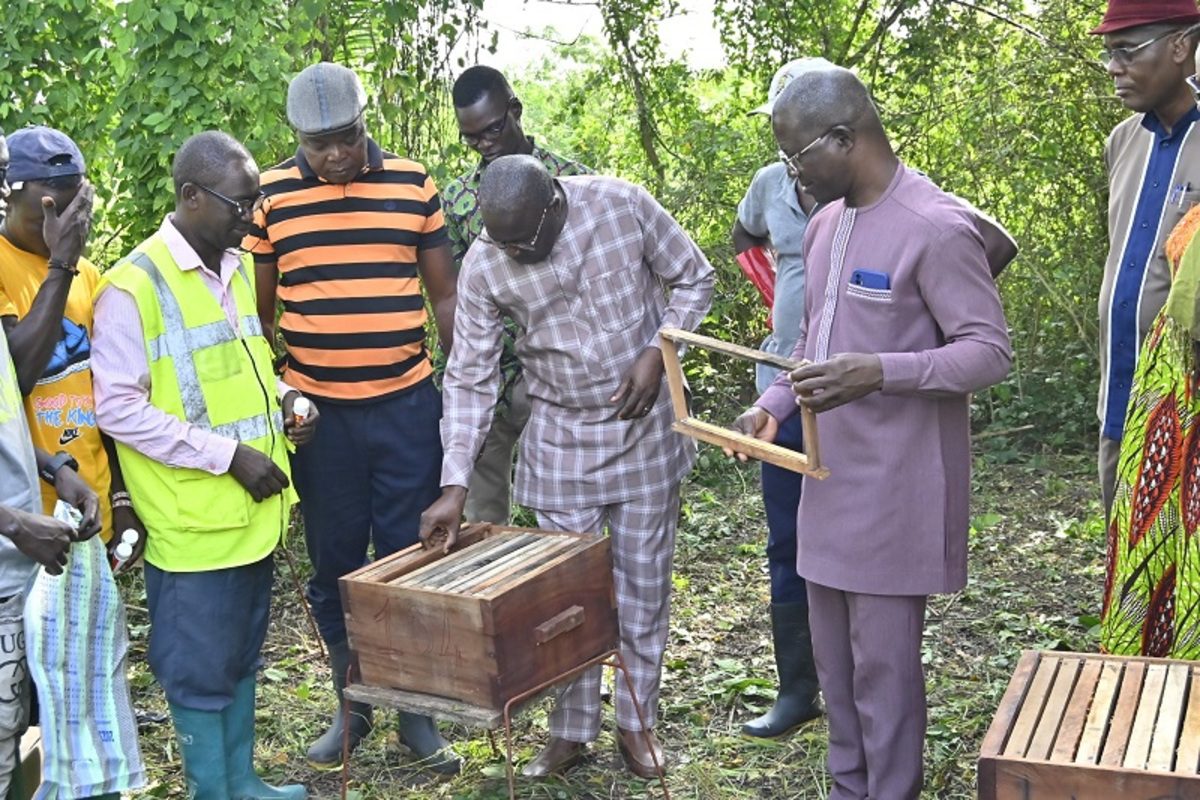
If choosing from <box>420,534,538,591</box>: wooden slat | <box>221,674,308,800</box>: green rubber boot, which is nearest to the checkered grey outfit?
<box>420,534,538,591</box>: wooden slat

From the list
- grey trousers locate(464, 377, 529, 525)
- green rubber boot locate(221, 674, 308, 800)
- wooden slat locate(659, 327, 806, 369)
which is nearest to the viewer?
wooden slat locate(659, 327, 806, 369)

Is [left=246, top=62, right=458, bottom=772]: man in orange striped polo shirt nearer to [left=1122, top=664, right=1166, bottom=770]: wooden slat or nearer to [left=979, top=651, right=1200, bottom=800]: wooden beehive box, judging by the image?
[left=979, top=651, right=1200, bottom=800]: wooden beehive box

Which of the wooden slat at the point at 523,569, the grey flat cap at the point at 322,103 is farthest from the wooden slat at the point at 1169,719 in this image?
the grey flat cap at the point at 322,103

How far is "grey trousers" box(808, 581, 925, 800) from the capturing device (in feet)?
11.5

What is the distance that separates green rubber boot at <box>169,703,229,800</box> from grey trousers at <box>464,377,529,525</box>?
4.61 feet

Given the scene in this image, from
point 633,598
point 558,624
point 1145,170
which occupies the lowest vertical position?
point 633,598

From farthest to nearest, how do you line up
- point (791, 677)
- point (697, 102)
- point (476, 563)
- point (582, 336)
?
1. point (697, 102)
2. point (791, 677)
3. point (582, 336)
4. point (476, 563)

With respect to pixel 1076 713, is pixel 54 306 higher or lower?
higher

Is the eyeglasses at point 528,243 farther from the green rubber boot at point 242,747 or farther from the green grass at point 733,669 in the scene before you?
the green grass at point 733,669

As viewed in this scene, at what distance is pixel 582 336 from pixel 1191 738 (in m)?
2.06

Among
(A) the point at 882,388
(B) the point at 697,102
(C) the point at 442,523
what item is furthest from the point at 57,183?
(B) the point at 697,102

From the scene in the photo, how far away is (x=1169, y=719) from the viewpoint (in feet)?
9.28

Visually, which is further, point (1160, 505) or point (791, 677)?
point (791, 677)

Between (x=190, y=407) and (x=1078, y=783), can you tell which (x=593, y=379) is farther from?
(x=1078, y=783)
